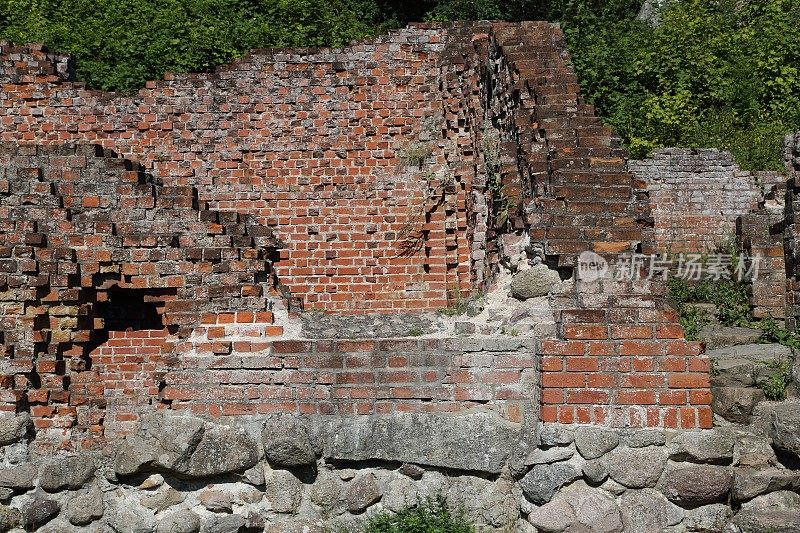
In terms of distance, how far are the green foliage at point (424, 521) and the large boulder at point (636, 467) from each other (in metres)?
0.70

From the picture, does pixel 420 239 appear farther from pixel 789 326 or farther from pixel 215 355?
pixel 215 355

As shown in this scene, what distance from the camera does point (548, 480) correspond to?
370 cm

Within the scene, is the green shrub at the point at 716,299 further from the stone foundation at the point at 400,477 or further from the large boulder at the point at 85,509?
the large boulder at the point at 85,509

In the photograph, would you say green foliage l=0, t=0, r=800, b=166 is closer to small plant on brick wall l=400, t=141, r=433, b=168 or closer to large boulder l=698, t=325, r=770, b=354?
small plant on brick wall l=400, t=141, r=433, b=168

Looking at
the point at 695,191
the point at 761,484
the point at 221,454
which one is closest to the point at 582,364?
the point at 761,484

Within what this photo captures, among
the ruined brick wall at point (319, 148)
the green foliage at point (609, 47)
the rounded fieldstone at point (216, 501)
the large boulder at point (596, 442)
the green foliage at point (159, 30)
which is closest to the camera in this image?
the large boulder at point (596, 442)

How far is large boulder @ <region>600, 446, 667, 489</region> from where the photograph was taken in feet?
12.0

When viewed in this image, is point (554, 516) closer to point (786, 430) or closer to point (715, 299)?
point (786, 430)

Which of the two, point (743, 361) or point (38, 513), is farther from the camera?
point (743, 361)

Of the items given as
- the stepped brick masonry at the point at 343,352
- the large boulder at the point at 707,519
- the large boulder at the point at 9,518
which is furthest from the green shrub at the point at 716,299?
the large boulder at the point at 9,518

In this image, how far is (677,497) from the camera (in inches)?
144

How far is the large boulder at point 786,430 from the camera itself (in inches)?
146

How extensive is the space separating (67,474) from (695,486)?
2985mm

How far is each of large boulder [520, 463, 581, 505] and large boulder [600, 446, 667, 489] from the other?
0.16 metres
